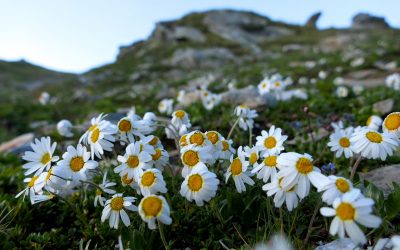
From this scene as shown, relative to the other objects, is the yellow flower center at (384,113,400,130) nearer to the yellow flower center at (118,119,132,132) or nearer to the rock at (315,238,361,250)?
the rock at (315,238,361,250)

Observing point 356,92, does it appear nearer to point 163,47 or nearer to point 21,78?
point 163,47

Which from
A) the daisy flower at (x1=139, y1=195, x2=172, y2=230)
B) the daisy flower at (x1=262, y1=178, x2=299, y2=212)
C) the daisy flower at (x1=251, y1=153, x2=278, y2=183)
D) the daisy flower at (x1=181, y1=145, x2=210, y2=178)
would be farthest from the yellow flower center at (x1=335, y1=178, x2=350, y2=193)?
the daisy flower at (x1=139, y1=195, x2=172, y2=230)

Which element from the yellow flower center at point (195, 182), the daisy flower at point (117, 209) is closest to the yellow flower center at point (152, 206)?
the yellow flower center at point (195, 182)

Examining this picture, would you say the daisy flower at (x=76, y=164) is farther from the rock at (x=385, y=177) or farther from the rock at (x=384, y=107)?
the rock at (x=384, y=107)

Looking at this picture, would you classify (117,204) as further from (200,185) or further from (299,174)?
(299,174)

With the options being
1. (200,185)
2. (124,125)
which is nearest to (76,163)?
(124,125)

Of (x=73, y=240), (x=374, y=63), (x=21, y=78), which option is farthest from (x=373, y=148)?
(x=21, y=78)

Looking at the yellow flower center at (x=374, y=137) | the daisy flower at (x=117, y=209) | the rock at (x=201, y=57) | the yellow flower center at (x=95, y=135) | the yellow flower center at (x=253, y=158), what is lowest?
the daisy flower at (x=117, y=209)
